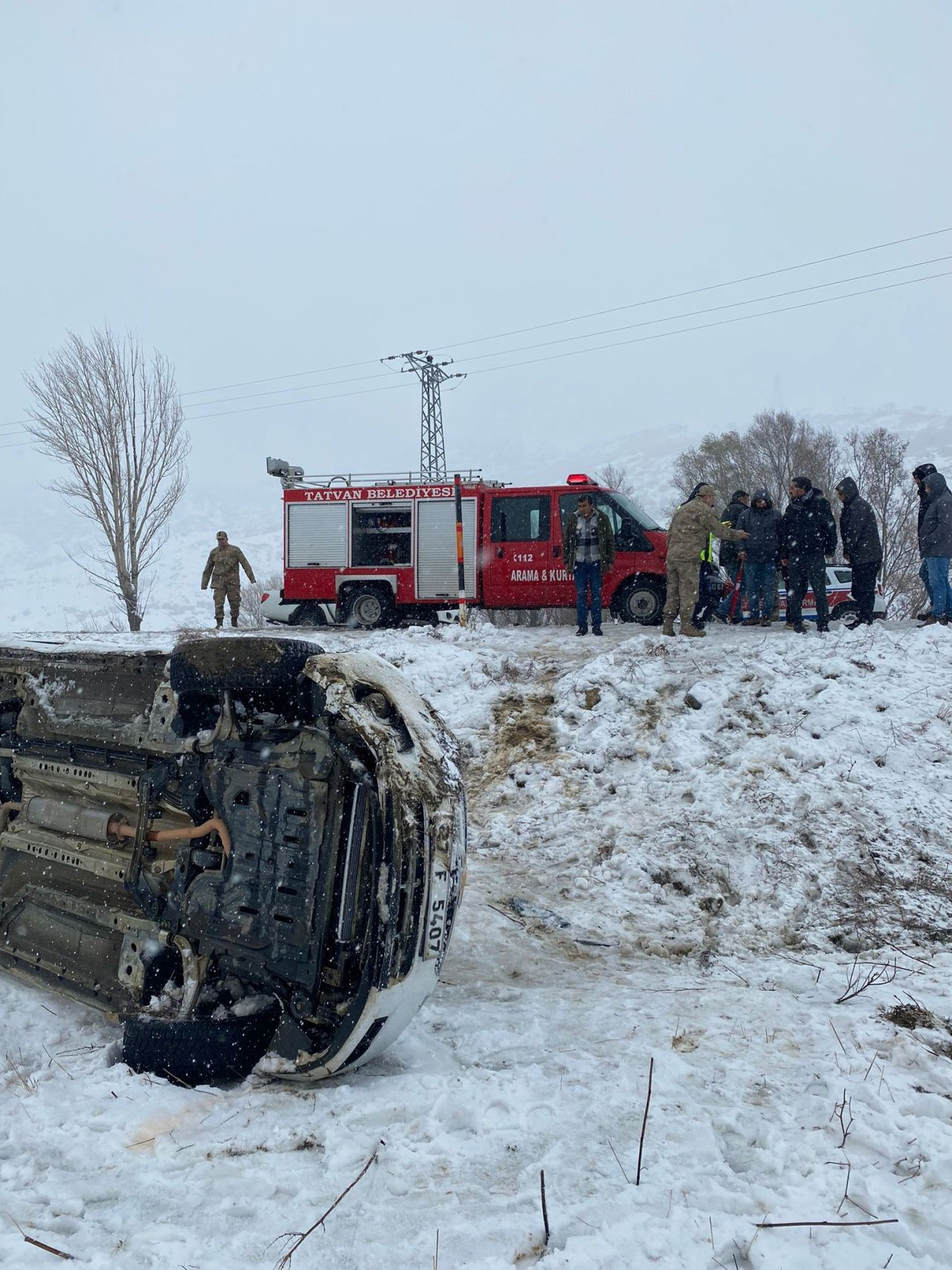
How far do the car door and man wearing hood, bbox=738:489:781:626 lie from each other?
10.3 feet

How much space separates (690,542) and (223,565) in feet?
29.5

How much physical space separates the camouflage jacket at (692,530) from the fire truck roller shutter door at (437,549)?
494 centimetres

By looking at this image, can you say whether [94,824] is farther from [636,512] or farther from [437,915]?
[636,512]

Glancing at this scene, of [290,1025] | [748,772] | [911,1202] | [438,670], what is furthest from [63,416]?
[911,1202]

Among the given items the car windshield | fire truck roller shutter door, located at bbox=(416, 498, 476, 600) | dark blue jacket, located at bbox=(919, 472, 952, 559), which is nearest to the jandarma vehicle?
dark blue jacket, located at bbox=(919, 472, 952, 559)

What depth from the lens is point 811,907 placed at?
450 centimetres

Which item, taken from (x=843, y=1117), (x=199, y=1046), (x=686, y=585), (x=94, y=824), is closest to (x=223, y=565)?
(x=686, y=585)

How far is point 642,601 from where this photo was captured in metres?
11.6

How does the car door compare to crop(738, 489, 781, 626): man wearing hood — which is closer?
crop(738, 489, 781, 626): man wearing hood

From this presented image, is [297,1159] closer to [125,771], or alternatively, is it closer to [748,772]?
[125,771]

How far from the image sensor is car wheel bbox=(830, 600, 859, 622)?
9.94m

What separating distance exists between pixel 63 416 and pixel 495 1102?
22.1m

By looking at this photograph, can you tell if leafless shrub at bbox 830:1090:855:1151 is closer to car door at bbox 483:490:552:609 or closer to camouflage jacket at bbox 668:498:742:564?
camouflage jacket at bbox 668:498:742:564

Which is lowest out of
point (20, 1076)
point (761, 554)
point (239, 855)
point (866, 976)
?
point (866, 976)
